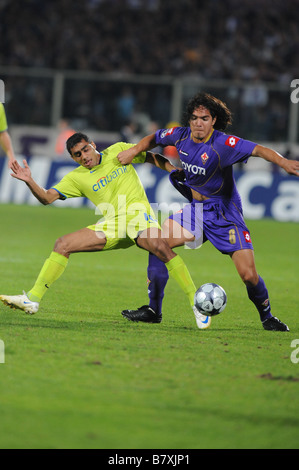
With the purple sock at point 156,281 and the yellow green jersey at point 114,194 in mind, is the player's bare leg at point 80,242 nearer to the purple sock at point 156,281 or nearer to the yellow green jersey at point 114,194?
the yellow green jersey at point 114,194

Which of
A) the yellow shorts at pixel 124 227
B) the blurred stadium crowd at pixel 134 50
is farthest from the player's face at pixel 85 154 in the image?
the blurred stadium crowd at pixel 134 50

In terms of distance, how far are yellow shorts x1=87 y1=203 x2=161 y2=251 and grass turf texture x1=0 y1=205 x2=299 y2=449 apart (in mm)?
723

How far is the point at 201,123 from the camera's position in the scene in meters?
6.54

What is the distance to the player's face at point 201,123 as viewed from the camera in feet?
21.5

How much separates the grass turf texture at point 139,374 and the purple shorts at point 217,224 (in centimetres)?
77

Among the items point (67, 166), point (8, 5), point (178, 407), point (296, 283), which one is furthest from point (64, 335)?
point (8, 5)

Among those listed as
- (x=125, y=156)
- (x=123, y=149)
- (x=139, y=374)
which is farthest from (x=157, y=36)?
(x=139, y=374)

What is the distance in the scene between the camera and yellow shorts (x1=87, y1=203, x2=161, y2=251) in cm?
688

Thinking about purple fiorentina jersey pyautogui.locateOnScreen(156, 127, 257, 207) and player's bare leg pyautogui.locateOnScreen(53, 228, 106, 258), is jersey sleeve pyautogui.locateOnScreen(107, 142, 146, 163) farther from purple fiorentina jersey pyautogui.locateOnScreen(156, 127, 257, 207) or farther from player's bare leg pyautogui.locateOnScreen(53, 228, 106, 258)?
player's bare leg pyautogui.locateOnScreen(53, 228, 106, 258)

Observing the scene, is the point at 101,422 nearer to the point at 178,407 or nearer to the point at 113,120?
the point at 178,407

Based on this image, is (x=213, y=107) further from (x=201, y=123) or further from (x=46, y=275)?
(x=46, y=275)

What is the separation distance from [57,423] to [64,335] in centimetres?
209

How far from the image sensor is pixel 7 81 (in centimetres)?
2094

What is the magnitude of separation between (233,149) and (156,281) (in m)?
1.45
